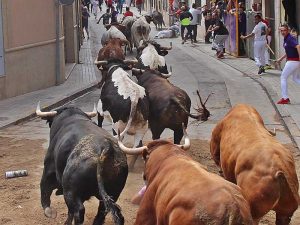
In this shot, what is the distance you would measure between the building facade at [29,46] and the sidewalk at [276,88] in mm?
Answer: 5785

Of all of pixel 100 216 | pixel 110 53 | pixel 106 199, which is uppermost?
pixel 110 53

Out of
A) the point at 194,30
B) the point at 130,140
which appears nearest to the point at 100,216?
the point at 130,140

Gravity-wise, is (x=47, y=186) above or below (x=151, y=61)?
below

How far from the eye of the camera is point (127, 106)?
396 inches

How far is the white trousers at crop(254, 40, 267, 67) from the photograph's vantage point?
2048 centimetres

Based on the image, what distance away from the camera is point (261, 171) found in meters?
6.46

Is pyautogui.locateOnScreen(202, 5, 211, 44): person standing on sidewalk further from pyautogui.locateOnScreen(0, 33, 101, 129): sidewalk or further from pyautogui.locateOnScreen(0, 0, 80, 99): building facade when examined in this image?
pyautogui.locateOnScreen(0, 0, 80, 99): building facade

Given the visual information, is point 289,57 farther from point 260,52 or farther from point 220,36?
point 220,36

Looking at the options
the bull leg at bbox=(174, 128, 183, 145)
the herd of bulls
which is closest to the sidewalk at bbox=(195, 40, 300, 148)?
the bull leg at bbox=(174, 128, 183, 145)

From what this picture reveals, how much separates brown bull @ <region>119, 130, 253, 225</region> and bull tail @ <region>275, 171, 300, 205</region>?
981 millimetres

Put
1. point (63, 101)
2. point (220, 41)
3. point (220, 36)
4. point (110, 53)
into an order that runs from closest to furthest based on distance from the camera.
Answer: point (110, 53), point (63, 101), point (220, 36), point (220, 41)

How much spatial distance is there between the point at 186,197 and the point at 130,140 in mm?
6781

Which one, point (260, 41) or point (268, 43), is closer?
point (260, 41)

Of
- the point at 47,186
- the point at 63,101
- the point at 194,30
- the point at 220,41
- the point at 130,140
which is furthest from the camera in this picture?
the point at 194,30
